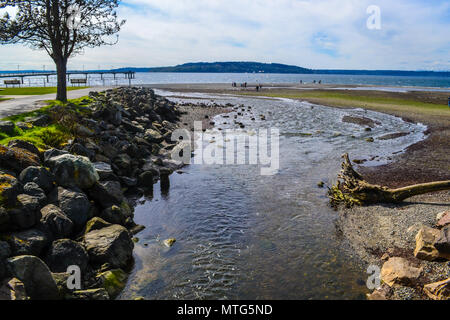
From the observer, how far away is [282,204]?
15156 mm

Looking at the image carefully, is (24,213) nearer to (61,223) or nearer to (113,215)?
(61,223)

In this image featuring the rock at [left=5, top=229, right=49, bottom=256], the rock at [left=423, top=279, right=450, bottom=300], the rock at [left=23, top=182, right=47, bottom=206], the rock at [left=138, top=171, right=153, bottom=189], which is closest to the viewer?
the rock at [left=423, top=279, right=450, bottom=300]

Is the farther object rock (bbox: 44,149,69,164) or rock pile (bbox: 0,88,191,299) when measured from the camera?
rock (bbox: 44,149,69,164)

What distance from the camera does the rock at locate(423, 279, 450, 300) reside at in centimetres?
767

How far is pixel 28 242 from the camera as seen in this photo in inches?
330

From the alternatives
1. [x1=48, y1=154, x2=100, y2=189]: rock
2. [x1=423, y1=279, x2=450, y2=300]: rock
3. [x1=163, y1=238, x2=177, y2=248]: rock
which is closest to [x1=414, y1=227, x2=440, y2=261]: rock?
[x1=423, y1=279, x2=450, y2=300]: rock

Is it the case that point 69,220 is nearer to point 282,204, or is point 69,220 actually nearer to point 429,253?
point 282,204

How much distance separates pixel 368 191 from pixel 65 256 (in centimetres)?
1285

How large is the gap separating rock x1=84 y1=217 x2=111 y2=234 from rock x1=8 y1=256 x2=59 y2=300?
310cm

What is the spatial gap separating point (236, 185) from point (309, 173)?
5329 millimetres

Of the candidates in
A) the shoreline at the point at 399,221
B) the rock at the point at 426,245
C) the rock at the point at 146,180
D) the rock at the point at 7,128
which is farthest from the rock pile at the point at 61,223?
the rock at the point at 426,245

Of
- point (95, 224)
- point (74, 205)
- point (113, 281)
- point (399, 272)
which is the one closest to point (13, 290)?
point (113, 281)

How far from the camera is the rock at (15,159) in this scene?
10953 millimetres

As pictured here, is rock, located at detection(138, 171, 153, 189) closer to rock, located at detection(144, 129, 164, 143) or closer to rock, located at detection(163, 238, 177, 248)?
rock, located at detection(163, 238, 177, 248)
